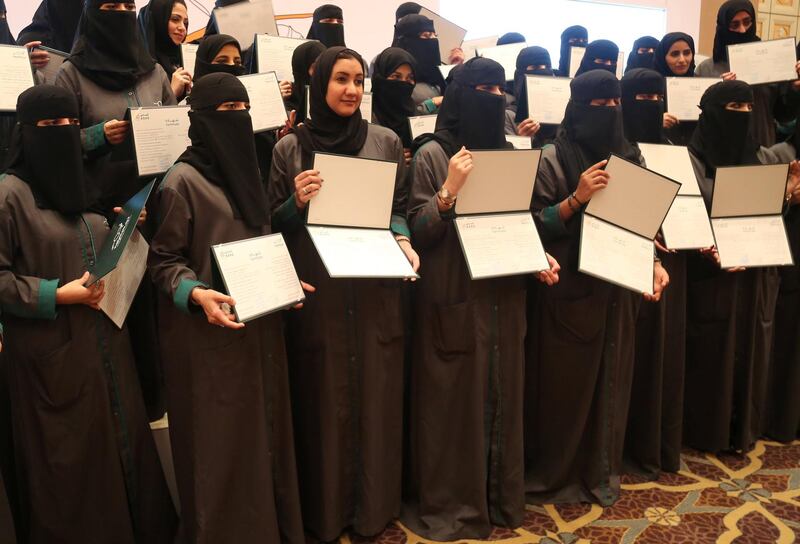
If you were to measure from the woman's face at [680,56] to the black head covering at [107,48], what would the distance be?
331 centimetres

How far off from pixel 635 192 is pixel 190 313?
172 cm

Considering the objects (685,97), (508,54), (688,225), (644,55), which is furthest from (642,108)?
(644,55)

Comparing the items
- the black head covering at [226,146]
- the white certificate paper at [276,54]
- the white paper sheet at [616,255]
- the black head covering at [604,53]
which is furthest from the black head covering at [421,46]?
the black head covering at [226,146]

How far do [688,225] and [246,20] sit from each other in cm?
268

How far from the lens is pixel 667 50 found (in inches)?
177

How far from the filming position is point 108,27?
8.83 feet

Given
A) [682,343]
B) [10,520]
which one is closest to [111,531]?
[10,520]

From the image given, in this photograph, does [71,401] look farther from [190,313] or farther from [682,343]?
[682,343]

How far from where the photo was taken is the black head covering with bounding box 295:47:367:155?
243 centimetres

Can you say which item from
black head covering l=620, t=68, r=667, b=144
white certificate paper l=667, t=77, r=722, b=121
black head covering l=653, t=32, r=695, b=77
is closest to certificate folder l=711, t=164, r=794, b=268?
black head covering l=620, t=68, r=667, b=144

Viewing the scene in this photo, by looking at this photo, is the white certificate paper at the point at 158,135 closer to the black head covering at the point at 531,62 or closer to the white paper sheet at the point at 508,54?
the black head covering at the point at 531,62

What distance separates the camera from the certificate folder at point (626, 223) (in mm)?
2623

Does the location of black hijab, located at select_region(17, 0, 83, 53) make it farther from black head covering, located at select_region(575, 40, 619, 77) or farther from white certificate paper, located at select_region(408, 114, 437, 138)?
black head covering, located at select_region(575, 40, 619, 77)

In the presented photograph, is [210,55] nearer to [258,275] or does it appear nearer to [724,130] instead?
[258,275]
